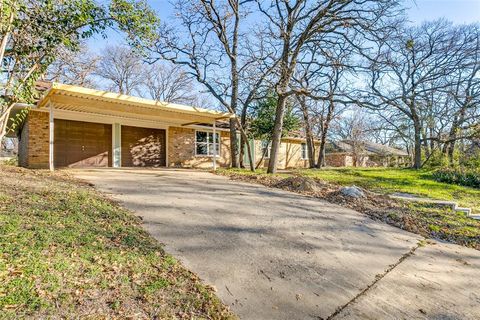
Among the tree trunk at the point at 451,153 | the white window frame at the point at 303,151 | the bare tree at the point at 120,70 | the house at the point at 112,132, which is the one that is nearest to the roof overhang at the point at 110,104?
the house at the point at 112,132

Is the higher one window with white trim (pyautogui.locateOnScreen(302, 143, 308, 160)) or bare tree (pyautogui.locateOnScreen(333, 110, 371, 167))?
bare tree (pyautogui.locateOnScreen(333, 110, 371, 167))

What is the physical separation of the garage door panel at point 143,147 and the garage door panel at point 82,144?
0.79 meters

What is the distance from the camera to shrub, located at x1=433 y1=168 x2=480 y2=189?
14078 mm

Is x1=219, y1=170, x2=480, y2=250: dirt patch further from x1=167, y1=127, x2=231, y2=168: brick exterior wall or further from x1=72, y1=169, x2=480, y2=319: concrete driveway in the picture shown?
x1=167, y1=127, x2=231, y2=168: brick exterior wall

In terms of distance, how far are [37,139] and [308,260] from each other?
1182cm

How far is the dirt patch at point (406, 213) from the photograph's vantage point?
241 inches

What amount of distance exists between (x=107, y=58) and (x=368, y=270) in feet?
95.4

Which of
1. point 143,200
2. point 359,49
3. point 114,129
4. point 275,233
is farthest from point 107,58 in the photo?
point 275,233

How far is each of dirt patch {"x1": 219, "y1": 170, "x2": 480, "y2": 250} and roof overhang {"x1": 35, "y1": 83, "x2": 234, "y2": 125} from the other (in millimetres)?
4519

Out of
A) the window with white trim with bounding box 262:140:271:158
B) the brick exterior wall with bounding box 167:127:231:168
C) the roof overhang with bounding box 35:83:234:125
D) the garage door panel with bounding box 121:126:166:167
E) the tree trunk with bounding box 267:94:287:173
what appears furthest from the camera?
the window with white trim with bounding box 262:140:271:158

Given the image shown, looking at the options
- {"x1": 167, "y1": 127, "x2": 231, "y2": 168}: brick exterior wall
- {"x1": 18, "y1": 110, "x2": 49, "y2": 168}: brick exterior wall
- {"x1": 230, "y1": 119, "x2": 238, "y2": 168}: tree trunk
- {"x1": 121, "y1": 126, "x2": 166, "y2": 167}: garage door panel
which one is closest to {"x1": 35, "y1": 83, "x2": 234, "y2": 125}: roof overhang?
{"x1": 18, "y1": 110, "x2": 49, "y2": 168}: brick exterior wall

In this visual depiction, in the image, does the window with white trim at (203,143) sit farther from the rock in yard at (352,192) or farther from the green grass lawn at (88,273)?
the green grass lawn at (88,273)

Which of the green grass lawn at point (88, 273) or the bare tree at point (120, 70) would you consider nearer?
the green grass lawn at point (88, 273)

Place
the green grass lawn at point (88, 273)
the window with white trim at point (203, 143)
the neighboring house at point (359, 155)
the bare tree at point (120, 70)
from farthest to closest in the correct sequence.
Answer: the neighboring house at point (359, 155), the bare tree at point (120, 70), the window with white trim at point (203, 143), the green grass lawn at point (88, 273)
